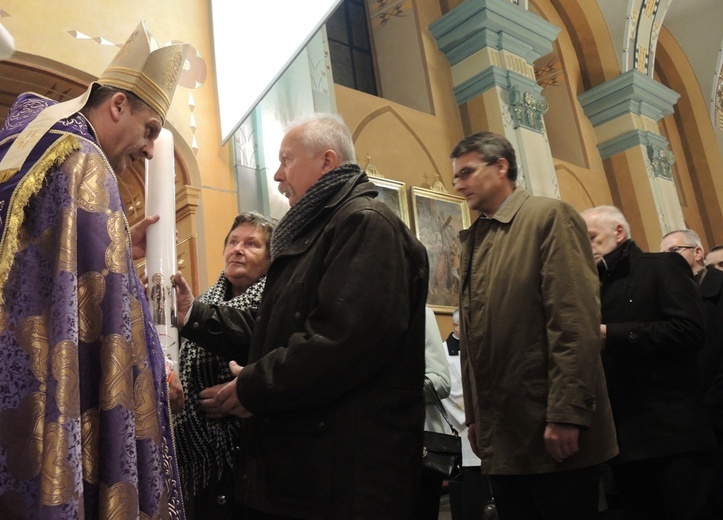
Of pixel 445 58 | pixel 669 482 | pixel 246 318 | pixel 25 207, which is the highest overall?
pixel 445 58

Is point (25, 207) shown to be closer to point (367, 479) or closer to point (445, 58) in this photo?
point (367, 479)

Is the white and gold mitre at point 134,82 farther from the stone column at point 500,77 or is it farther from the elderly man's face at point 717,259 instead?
the stone column at point 500,77

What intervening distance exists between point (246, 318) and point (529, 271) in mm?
878

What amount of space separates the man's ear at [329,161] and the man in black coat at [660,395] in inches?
44.3

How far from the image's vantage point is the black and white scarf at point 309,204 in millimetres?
1967

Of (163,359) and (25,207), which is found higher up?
(25,207)

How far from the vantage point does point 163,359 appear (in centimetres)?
173

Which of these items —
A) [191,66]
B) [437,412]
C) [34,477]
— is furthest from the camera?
[191,66]

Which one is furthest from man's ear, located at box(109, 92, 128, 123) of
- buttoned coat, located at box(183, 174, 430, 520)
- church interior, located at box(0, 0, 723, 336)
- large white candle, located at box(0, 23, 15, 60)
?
church interior, located at box(0, 0, 723, 336)

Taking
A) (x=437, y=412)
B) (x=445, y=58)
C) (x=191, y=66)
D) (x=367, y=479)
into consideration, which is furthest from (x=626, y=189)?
(x=367, y=479)

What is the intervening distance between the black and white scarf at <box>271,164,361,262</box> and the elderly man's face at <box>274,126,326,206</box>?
0.24ft

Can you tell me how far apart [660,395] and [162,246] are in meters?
1.74

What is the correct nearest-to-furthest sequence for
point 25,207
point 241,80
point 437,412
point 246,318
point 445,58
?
point 25,207
point 246,318
point 437,412
point 241,80
point 445,58

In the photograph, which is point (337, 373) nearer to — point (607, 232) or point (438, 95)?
point (607, 232)
